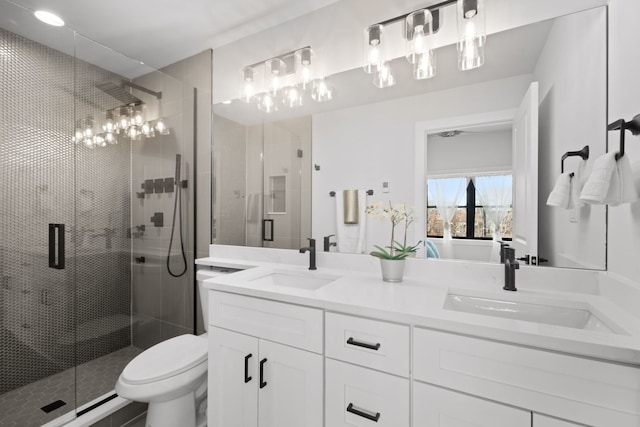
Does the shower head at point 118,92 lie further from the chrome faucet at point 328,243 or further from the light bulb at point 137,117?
the chrome faucet at point 328,243

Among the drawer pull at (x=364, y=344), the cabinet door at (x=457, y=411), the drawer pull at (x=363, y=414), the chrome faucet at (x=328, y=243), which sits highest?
the chrome faucet at (x=328, y=243)

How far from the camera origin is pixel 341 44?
164 cm

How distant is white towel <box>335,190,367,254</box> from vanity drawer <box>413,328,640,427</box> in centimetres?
73

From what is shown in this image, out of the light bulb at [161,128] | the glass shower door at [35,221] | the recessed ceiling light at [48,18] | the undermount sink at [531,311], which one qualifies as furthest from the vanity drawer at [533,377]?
the recessed ceiling light at [48,18]

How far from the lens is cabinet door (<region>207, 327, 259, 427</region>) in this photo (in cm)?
120

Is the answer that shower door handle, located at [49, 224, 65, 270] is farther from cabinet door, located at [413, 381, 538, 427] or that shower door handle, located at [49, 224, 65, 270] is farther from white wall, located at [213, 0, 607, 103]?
cabinet door, located at [413, 381, 538, 427]

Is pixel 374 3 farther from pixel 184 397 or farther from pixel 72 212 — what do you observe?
pixel 184 397

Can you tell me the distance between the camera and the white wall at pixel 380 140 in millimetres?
1302

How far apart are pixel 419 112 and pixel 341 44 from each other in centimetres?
66

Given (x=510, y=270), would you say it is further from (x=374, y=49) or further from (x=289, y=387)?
(x=374, y=49)

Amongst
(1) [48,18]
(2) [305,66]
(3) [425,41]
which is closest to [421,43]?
(3) [425,41]

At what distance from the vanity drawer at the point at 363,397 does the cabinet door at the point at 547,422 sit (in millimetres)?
335

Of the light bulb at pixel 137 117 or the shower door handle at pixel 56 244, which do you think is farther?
the light bulb at pixel 137 117

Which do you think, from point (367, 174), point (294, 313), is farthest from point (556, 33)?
point (294, 313)
